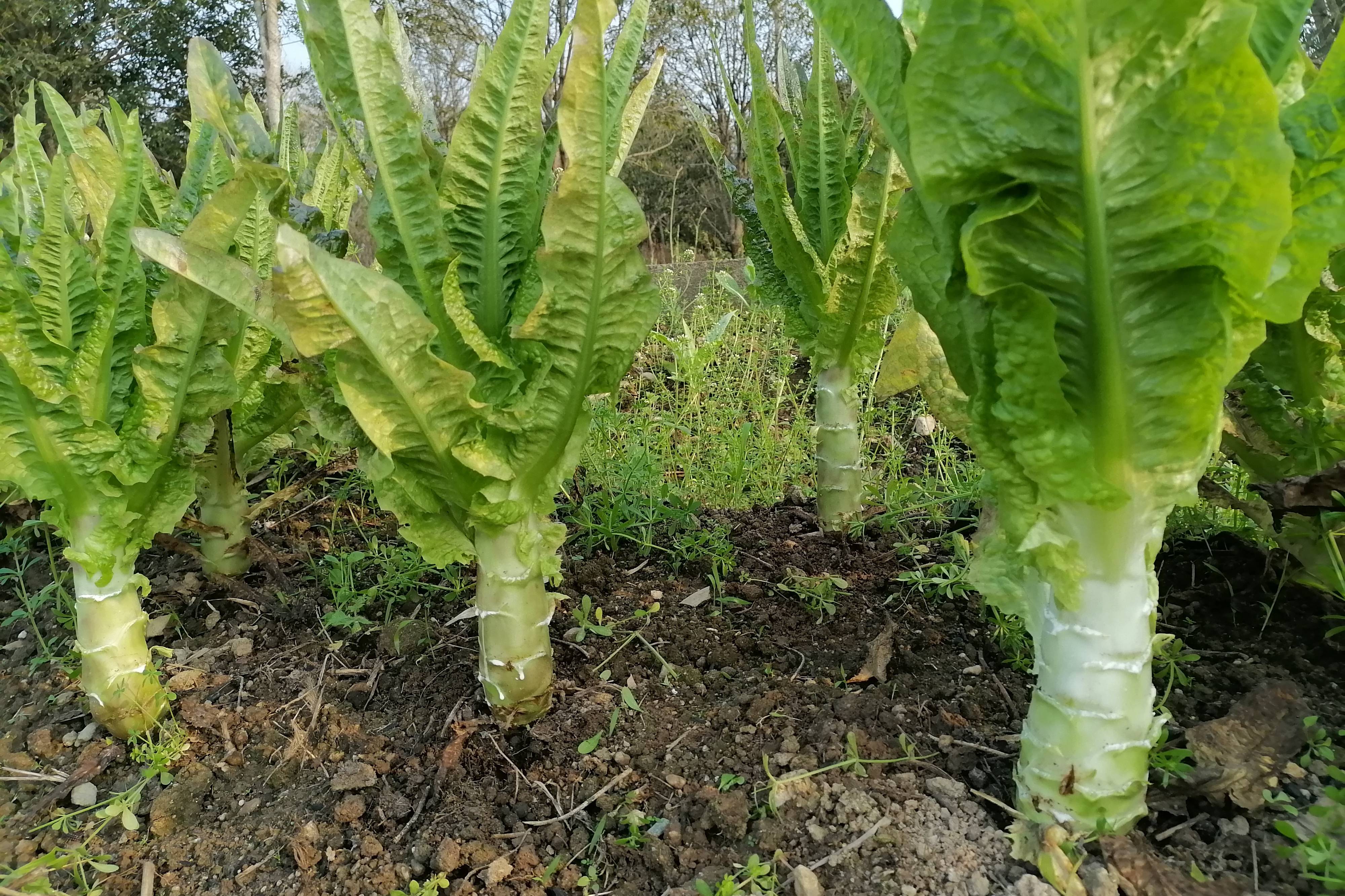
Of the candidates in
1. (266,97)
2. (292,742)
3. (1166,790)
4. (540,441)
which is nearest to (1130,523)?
(1166,790)

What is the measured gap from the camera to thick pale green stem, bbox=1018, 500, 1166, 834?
1162 millimetres

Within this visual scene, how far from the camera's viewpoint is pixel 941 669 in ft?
5.77

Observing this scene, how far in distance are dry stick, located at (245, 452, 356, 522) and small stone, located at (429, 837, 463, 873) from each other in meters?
1.26

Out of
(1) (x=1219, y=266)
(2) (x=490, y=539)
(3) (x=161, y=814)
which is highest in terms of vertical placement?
(1) (x=1219, y=266)

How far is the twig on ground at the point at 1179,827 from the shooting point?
4.13 feet

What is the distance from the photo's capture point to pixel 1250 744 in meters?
1.35

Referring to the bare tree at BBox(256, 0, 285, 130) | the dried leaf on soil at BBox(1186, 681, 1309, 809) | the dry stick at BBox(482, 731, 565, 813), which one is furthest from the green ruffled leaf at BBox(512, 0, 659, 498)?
the bare tree at BBox(256, 0, 285, 130)

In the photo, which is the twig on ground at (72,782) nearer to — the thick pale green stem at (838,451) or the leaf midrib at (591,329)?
the leaf midrib at (591,329)

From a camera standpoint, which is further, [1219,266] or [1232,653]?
[1232,653]

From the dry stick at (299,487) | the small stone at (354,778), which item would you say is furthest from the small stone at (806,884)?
the dry stick at (299,487)

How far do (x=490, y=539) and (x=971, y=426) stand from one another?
900 mm

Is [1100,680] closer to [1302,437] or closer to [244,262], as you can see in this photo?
[1302,437]

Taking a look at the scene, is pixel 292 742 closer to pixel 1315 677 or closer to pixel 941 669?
pixel 941 669

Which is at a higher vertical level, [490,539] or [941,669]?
[490,539]
